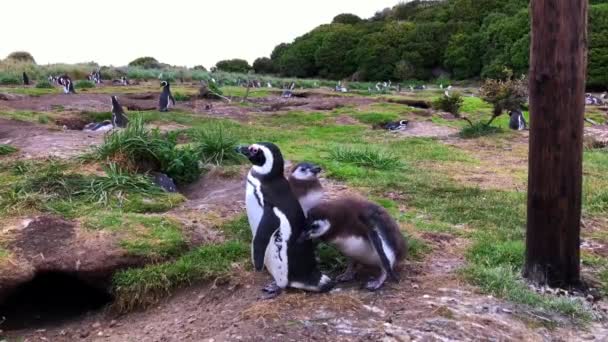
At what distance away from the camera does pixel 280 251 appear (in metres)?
3.69

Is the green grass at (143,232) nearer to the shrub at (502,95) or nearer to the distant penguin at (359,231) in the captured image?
the distant penguin at (359,231)

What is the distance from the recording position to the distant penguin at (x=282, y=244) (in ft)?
12.1

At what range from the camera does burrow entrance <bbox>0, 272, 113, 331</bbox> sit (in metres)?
4.38

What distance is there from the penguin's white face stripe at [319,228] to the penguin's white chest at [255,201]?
34 cm

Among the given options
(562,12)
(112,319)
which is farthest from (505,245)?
(112,319)

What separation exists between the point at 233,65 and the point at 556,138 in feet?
179

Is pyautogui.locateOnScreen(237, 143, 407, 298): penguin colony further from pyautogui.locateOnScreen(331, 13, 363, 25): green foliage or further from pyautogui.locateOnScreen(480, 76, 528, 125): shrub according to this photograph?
pyautogui.locateOnScreen(331, 13, 363, 25): green foliage

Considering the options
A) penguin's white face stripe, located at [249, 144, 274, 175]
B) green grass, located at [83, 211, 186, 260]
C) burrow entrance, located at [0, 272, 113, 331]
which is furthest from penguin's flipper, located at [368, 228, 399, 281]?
burrow entrance, located at [0, 272, 113, 331]

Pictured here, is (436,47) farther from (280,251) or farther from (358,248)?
(280,251)

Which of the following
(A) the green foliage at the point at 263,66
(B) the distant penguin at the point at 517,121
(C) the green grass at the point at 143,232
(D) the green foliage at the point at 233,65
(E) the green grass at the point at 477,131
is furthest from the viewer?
(A) the green foliage at the point at 263,66

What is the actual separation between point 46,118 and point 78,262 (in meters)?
7.63

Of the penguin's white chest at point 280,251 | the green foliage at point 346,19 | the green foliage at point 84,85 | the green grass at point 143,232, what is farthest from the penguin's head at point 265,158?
the green foliage at point 346,19

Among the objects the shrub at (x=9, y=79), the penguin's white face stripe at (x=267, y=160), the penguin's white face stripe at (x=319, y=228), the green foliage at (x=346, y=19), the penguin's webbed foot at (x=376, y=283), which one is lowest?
the penguin's webbed foot at (x=376, y=283)

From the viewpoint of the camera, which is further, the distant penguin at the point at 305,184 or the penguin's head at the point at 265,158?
the distant penguin at the point at 305,184
